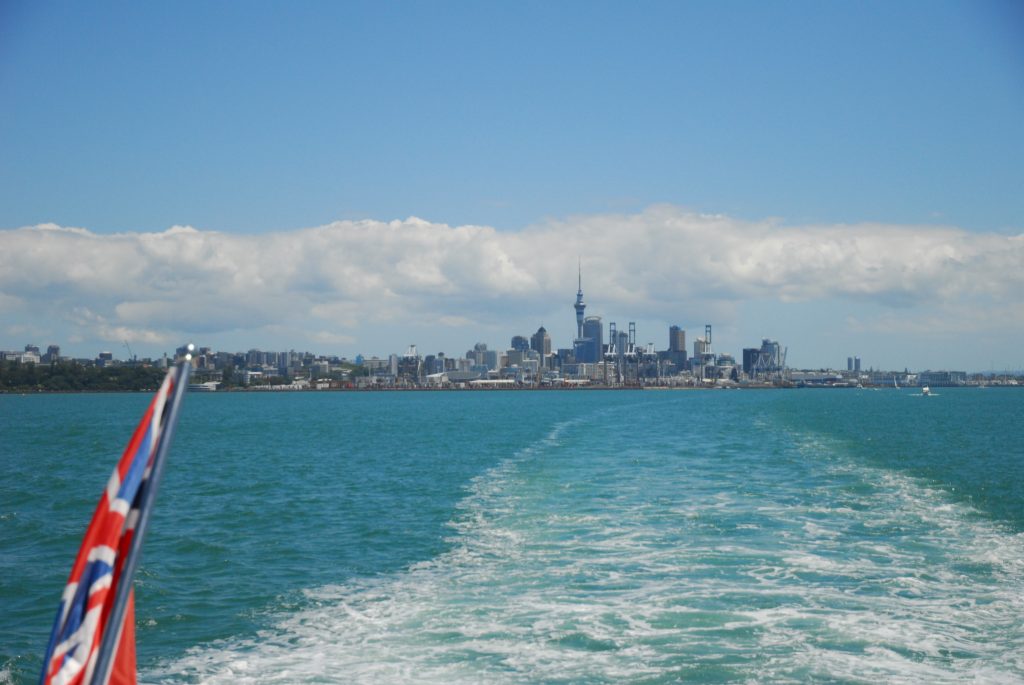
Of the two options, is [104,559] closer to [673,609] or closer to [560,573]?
[673,609]

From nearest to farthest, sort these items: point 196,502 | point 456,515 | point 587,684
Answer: point 587,684
point 456,515
point 196,502

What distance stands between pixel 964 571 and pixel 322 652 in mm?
12327

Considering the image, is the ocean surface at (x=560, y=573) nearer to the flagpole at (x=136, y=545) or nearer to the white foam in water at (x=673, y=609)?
the white foam in water at (x=673, y=609)

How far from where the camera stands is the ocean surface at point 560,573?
38.7 ft

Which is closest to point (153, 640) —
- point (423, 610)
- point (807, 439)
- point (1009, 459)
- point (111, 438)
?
point (423, 610)

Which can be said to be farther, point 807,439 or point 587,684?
point 807,439

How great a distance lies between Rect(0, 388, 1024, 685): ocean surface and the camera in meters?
11.8

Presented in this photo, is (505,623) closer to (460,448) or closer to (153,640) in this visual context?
(153,640)

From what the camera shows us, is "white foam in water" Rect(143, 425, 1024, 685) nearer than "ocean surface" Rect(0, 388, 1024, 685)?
Yes

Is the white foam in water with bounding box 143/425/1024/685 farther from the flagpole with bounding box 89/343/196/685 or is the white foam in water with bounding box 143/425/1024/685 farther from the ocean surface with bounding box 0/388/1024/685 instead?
the flagpole with bounding box 89/343/196/685

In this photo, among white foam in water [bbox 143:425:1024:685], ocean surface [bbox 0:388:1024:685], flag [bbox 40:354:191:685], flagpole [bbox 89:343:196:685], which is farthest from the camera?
ocean surface [bbox 0:388:1024:685]

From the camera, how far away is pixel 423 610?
48.0ft

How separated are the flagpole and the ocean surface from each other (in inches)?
285

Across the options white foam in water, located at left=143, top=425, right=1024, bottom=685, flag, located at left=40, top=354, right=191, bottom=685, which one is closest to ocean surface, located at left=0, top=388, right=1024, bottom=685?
white foam in water, located at left=143, top=425, right=1024, bottom=685
